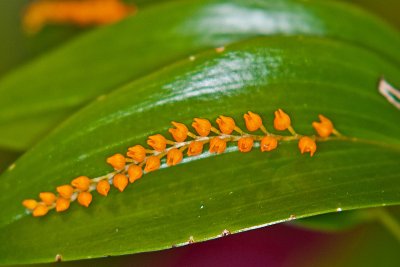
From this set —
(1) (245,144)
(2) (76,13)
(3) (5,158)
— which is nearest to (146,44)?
(2) (76,13)

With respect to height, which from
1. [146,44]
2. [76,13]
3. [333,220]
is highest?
[76,13]

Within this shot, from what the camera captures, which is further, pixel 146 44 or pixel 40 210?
pixel 146 44

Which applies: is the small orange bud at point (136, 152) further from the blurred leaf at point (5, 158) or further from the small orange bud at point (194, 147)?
the blurred leaf at point (5, 158)

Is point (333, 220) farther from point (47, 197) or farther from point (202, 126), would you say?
point (47, 197)

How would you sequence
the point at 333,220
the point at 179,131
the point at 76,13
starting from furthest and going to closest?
the point at 76,13, the point at 333,220, the point at 179,131

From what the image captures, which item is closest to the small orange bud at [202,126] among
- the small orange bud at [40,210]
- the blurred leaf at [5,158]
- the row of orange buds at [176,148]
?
the row of orange buds at [176,148]

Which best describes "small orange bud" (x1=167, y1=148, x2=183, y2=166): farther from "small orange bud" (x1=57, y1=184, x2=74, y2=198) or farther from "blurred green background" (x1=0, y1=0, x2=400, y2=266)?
"blurred green background" (x1=0, y1=0, x2=400, y2=266)

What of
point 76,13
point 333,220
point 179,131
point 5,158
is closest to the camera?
point 179,131
